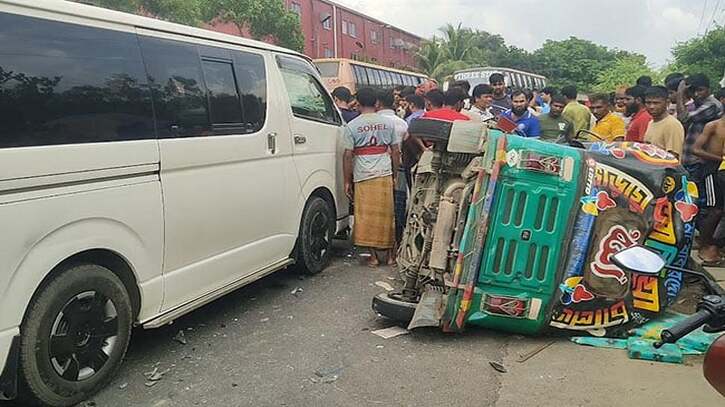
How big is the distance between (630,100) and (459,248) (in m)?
4.65

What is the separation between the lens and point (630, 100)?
7398 millimetres

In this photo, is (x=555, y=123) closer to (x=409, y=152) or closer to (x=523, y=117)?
(x=523, y=117)

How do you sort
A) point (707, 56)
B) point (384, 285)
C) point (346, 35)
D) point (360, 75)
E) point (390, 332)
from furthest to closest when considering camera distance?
1. point (346, 35)
2. point (707, 56)
3. point (360, 75)
4. point (384, 285)
5. point (390, 332)

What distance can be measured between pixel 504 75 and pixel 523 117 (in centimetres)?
1319

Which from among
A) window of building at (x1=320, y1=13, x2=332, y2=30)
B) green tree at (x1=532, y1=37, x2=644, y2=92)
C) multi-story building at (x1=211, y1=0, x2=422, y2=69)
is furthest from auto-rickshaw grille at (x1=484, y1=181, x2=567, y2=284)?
green tree at (x1=532, y1=37, x2=644, y2=92)

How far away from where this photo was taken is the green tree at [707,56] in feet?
99.6

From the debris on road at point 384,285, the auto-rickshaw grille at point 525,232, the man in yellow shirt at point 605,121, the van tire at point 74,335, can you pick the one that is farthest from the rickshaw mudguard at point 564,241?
the man in yellow shirt at point 605,121

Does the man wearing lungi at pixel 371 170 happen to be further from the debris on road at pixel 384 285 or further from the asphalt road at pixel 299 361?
the asphalt road at pixel 299 361

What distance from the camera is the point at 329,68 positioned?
20.9 m

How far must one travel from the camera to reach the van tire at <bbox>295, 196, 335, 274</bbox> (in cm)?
537

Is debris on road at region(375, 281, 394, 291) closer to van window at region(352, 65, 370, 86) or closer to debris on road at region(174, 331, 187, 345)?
debris on road at region(174, 331, 187, 345)

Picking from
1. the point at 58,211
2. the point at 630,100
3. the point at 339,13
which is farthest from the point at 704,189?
the point at 339,13

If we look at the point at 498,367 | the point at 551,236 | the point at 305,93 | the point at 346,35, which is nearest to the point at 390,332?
the point at 498,367

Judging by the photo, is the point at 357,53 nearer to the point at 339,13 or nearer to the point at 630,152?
the point at 339,13
